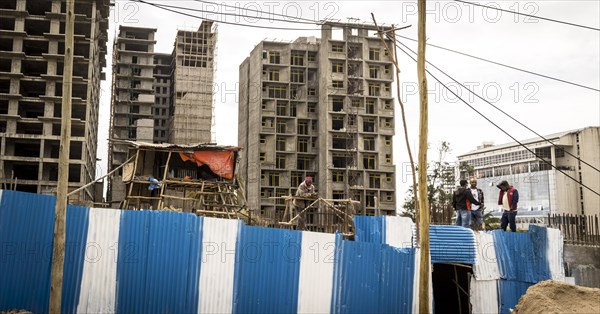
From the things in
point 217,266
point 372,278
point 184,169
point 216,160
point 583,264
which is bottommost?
point 372,278

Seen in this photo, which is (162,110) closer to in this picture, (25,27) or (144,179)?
(25,27)

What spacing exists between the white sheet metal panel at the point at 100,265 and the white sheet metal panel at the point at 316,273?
13.8 feet

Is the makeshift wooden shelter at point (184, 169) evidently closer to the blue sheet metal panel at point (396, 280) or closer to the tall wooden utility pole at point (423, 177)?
the blue sheet metal panel at point (396, 280)

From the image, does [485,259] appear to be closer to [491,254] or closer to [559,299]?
[491,254]

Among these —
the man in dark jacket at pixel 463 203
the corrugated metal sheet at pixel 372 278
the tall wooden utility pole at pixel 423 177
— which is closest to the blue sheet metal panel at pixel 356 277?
the corrugated metal sheet at pixel 372 278

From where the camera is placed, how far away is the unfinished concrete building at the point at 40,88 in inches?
1612

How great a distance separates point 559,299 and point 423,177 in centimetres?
372

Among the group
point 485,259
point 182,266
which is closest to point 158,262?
point 182,266

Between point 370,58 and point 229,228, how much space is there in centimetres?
5338

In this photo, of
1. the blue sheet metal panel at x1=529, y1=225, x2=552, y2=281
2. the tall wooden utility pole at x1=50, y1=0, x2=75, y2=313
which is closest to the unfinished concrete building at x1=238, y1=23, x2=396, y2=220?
the blue sheet metal panel at x1=529, y1=225, x2=552, y2=281

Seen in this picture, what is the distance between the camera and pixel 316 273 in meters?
12.4

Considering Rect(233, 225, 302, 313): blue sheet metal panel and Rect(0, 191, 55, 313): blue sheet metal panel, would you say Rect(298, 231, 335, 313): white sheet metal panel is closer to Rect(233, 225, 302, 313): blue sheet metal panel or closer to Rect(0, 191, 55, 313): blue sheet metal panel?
Rect(233, 225, 302, 313): blue sheet metal panel

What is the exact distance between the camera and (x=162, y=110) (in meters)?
70.3

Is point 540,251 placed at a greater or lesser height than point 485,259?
greater
